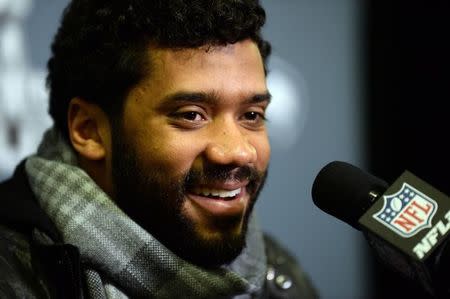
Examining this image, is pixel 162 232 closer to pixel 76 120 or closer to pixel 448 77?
pixel 76 120

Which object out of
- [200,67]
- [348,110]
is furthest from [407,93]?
[200,67]

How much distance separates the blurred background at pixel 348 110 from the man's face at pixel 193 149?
1052 mm

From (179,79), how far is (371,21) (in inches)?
56.5


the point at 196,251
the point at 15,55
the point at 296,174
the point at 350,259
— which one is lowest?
the point at 350,259

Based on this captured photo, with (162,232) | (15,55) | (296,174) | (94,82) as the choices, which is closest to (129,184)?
(162,232)

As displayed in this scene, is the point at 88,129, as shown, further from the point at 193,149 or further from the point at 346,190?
the point at 346,190

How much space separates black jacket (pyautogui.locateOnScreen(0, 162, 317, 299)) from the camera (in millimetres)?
1052

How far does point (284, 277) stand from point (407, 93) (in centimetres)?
105

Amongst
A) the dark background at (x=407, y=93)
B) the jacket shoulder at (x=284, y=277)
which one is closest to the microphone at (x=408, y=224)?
the jacket shoulder at (x=284, y=277)

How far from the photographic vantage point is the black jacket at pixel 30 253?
1.05 m

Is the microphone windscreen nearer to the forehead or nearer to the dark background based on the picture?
the forehead

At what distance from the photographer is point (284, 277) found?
161cm

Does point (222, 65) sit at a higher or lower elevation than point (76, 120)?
higher

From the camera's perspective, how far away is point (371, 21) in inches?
94.3
